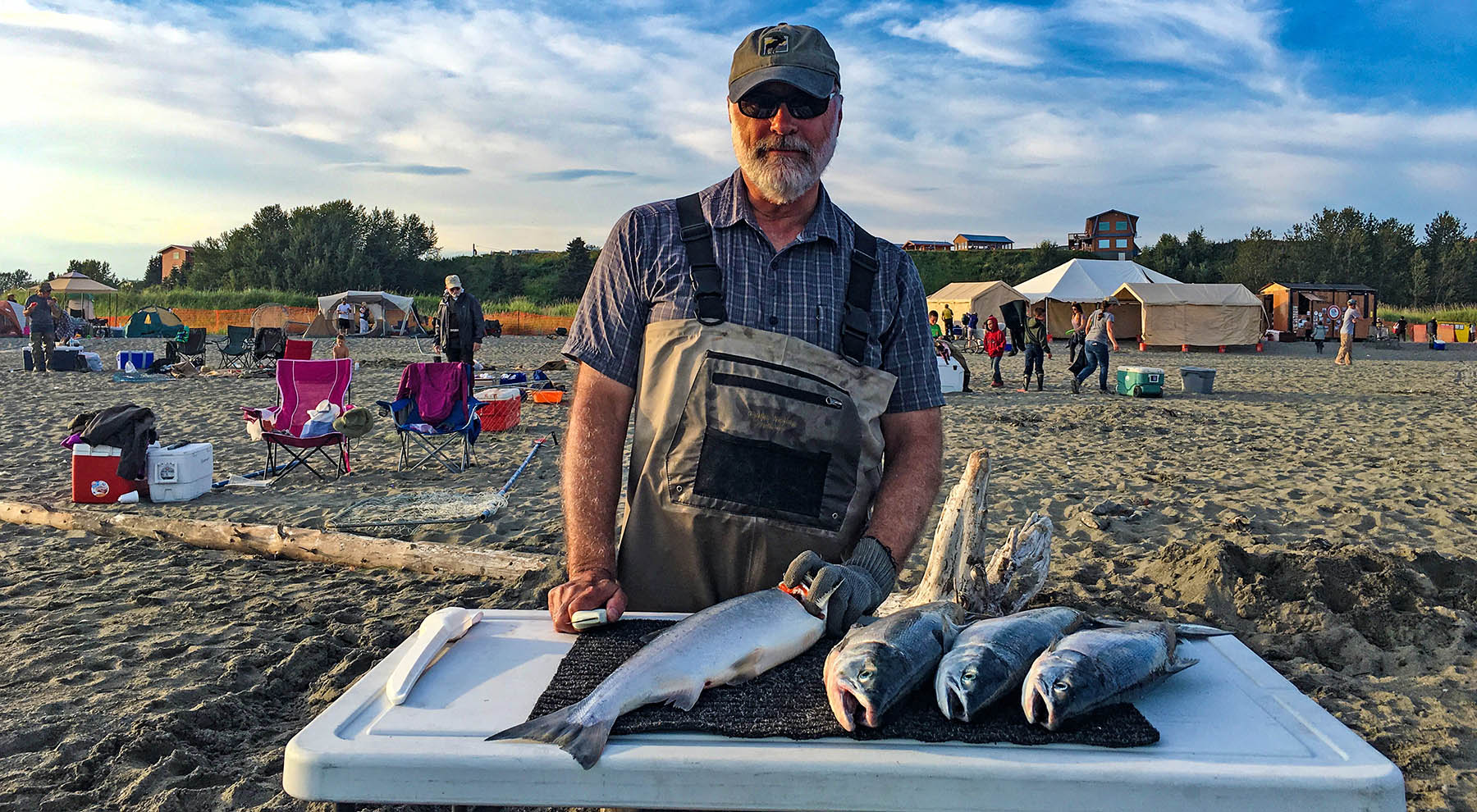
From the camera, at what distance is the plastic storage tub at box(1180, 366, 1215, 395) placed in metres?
17.4

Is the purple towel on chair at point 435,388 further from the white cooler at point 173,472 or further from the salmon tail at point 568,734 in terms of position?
the salmon tail at point 568,734

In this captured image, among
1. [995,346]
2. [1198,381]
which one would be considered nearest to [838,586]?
[995,346]

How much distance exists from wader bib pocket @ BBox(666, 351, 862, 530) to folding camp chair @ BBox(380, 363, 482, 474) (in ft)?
24.9

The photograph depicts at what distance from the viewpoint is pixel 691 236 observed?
2477 millimetres

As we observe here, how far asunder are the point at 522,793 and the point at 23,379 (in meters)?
21.9

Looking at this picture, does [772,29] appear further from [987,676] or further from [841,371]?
[987,676]

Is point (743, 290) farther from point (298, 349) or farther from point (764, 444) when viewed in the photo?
point (298, 349)

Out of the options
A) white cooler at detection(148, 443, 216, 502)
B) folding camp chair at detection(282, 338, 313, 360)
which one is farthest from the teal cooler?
white cooler at detection(148, 443, 216, 502)

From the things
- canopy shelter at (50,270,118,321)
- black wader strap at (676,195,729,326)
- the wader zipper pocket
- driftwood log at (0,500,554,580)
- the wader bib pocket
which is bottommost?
driftwood log at (0,500,554,580)

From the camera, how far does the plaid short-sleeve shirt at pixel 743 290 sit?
2451 millimetres

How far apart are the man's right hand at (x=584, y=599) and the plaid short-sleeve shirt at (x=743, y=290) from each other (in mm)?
556

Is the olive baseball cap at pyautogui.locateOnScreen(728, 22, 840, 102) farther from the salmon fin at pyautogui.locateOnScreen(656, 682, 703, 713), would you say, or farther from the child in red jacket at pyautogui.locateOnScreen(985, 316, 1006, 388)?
the child in red jacket at pyautogui.locateOnScreen(985, 316, 1006, 388)

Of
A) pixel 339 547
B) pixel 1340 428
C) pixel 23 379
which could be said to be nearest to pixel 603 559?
pixel 339 547

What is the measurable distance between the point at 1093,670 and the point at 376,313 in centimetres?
4644
